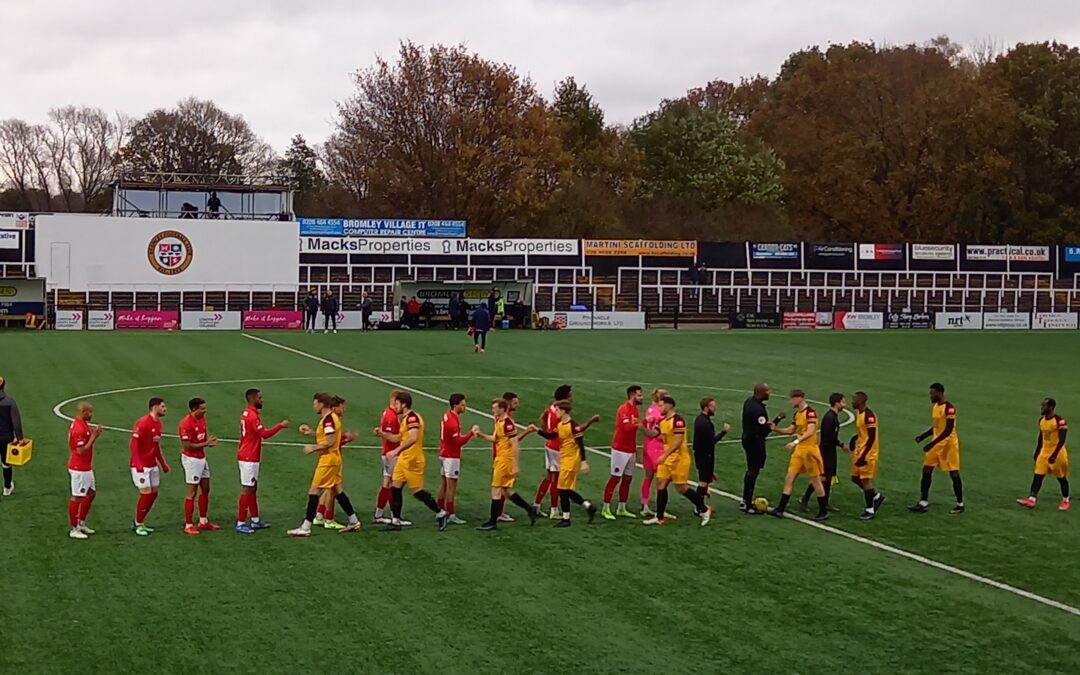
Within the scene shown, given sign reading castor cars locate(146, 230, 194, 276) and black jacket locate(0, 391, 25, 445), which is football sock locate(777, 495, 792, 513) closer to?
black jacket locate(0, 391, 25, 445)

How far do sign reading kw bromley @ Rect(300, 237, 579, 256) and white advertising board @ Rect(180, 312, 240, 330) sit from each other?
260 inches

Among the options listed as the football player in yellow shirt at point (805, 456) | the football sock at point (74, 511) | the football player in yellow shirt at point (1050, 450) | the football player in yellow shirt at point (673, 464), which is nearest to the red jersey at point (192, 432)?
the football sock at point (74, 511)

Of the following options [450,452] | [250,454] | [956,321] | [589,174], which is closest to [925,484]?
[450,452]

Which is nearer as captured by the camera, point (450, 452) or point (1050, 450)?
point (450, 452)

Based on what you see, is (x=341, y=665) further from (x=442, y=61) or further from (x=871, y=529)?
(x=442, y=61)

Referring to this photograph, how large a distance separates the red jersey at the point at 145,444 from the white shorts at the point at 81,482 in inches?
22.6

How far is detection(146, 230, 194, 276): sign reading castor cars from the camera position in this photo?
58.6m

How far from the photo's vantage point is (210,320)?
55688 millimetres

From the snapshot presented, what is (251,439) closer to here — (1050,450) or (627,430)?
(627,430)

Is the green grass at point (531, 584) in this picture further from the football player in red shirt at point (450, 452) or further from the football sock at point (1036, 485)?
the football player in red shirt at point (450, 452)

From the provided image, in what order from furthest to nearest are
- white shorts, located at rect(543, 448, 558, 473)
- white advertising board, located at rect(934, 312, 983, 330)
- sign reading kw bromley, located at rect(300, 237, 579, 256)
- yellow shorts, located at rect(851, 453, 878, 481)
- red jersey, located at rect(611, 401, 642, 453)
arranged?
1. white advertising board, located at rect(934, 312, 983, 330)
2. sign reading kw bromley, located at rect(300, 237, 579, 256)
3. yellow shorts, located at rect(851, 453, 878, 481)
4. red jersey, located at rect(611, 401, 642, 453)
5. white shorts, located at rect(543, 448, 558, 473)

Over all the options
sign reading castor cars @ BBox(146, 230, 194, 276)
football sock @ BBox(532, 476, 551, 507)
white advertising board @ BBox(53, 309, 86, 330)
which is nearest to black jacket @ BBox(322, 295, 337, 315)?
sign reading castor cars @ BBox(146, 230, 194, 276)

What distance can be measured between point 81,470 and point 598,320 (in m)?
47.7

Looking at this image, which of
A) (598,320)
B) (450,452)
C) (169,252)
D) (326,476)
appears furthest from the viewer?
(598,320)
